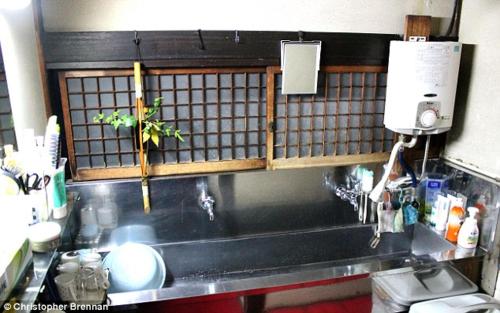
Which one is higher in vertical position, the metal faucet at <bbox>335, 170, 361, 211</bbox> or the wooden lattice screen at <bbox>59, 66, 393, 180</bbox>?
the wooden lattice screen at <bbox>59, 66, 393, 180</bbox>

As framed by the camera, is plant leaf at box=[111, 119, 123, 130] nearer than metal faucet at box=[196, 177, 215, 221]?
Yes

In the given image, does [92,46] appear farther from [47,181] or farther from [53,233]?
[53,233]

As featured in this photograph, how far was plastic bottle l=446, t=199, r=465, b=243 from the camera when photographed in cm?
179

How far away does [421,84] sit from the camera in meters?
1.65

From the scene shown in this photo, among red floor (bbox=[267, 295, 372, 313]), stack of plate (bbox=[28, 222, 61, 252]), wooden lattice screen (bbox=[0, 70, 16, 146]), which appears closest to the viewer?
stack of plate (bbox=[28, 222, 61, 252])

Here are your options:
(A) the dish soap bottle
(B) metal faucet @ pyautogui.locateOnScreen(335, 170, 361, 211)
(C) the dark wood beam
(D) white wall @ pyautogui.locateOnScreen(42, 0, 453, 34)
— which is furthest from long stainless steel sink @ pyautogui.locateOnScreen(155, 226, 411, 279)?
(D) white wall @ pyautogui.locateOnScreen(42, 0, 453, 34)

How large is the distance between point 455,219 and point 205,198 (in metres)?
1.18

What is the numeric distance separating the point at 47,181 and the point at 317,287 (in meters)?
1.09

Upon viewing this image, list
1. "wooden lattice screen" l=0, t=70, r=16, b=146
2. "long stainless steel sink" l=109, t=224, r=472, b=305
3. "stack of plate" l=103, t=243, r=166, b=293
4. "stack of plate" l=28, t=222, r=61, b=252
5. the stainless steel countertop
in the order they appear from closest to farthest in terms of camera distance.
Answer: the stainless steel countertop → "stack of plate" l=28, t=222, r=61, b=252 → "wooden lattice screen" l=0, t=70, r=16, b=146 → "stack of plate" l=103, t=243, r=166, b=293 → "long stainless steel sink" l=109, t=224, r=472, b=305

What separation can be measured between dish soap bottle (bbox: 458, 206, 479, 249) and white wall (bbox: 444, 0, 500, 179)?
0.65ft

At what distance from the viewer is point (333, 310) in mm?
1523

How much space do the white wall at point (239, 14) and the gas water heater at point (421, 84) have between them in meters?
0.26

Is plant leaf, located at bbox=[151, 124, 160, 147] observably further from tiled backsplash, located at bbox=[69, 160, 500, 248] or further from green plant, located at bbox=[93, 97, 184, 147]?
tiled backsplash, located at bbox=[69, 160, 500, 248]

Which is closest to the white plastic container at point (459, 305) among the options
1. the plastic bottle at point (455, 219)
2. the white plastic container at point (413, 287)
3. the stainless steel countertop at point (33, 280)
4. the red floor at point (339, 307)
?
the white plastic container at point (413, 287)
